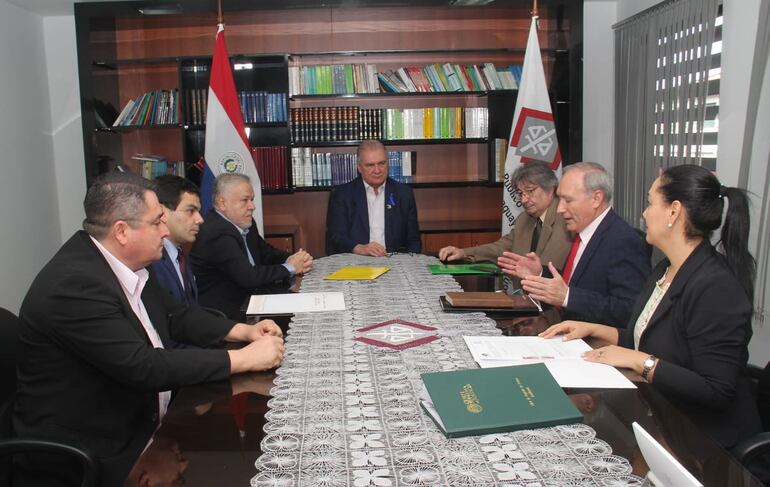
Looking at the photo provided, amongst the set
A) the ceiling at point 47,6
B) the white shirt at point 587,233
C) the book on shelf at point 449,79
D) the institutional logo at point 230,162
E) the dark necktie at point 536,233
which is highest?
the ceiling at point 47,6

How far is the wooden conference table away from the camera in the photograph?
4.04 ft

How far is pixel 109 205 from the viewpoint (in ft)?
6.11

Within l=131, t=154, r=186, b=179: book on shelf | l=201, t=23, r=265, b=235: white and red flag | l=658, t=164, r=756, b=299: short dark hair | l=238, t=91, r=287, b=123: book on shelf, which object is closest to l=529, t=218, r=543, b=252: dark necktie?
l=658, t=164, r=756, b=299: short dark hair

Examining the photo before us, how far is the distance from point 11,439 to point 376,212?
3262 mm

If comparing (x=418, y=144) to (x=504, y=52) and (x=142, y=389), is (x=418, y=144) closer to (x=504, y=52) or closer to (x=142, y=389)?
(x=504, y=52)

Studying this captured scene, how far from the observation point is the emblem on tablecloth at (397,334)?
200 centimetres

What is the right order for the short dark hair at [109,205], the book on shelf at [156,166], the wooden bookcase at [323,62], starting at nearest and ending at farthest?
the short dark hair at [109,205], the wooden bookcase at [323,62], the book on shelf at [156,166]

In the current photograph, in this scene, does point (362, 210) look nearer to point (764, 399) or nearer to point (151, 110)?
point (151, 110)

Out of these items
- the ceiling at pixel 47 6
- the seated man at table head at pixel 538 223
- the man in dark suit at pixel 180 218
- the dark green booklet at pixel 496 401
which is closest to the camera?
the dark green booklet at pixel 496 401

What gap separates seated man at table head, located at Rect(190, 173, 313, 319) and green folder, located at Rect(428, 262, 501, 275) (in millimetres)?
642

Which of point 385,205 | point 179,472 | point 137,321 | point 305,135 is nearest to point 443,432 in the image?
point 179,472

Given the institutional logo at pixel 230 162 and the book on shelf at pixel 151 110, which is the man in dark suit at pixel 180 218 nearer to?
the institutional logo at pixel 230 162

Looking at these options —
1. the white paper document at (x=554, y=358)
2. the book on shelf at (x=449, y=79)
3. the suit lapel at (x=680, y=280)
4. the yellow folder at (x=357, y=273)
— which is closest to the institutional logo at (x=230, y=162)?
the book on shelf at (x=449, y=79)

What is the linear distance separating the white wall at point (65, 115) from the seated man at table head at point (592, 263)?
13.8 feet
